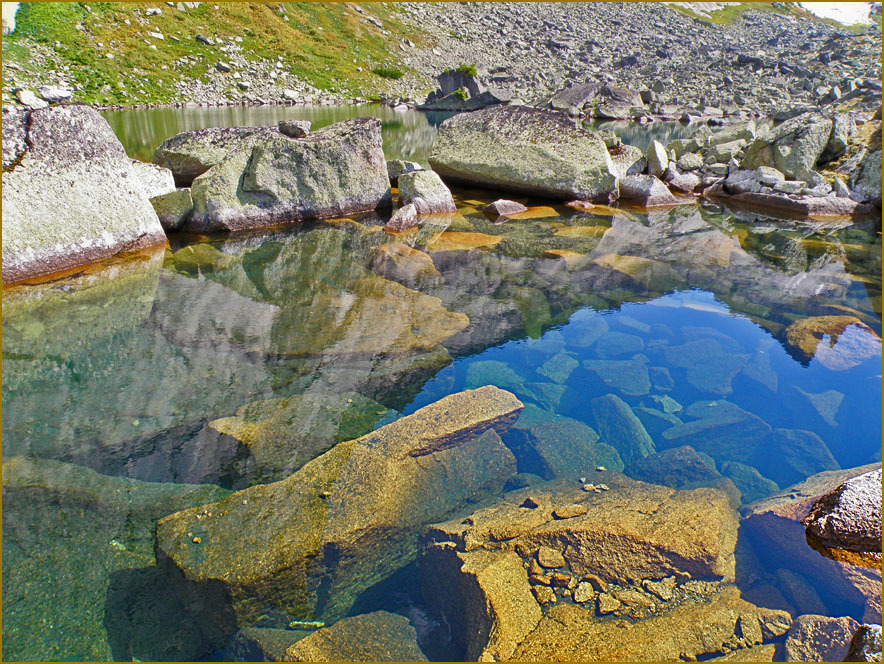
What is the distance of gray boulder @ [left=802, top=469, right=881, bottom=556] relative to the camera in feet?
11.5

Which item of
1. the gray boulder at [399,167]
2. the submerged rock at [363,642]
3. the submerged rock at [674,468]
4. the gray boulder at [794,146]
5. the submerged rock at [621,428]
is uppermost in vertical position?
the gray boulder at [794,146]

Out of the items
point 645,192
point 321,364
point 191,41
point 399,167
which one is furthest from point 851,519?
point 191,41

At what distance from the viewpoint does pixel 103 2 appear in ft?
139

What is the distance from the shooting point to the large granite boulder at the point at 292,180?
31.7 feet

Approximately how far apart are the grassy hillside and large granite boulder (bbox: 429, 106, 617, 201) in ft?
95.6

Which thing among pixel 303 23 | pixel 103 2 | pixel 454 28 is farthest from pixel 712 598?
pixel 454 28

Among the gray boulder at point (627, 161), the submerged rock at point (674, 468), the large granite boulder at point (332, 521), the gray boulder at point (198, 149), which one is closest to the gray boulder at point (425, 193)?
the gray boulder at point (198, 149)

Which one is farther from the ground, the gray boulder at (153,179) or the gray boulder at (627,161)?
the gray boulder at (627,161)

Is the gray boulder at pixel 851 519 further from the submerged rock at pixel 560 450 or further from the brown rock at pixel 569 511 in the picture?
the brown rock at pixel 569 511

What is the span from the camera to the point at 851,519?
3.54m

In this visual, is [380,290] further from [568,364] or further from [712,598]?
[712,598]

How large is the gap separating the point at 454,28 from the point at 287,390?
69815 mm

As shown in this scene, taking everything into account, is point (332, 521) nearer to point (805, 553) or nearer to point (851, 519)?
point (805, 553)

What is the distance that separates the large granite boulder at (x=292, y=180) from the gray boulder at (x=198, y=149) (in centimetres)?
41
